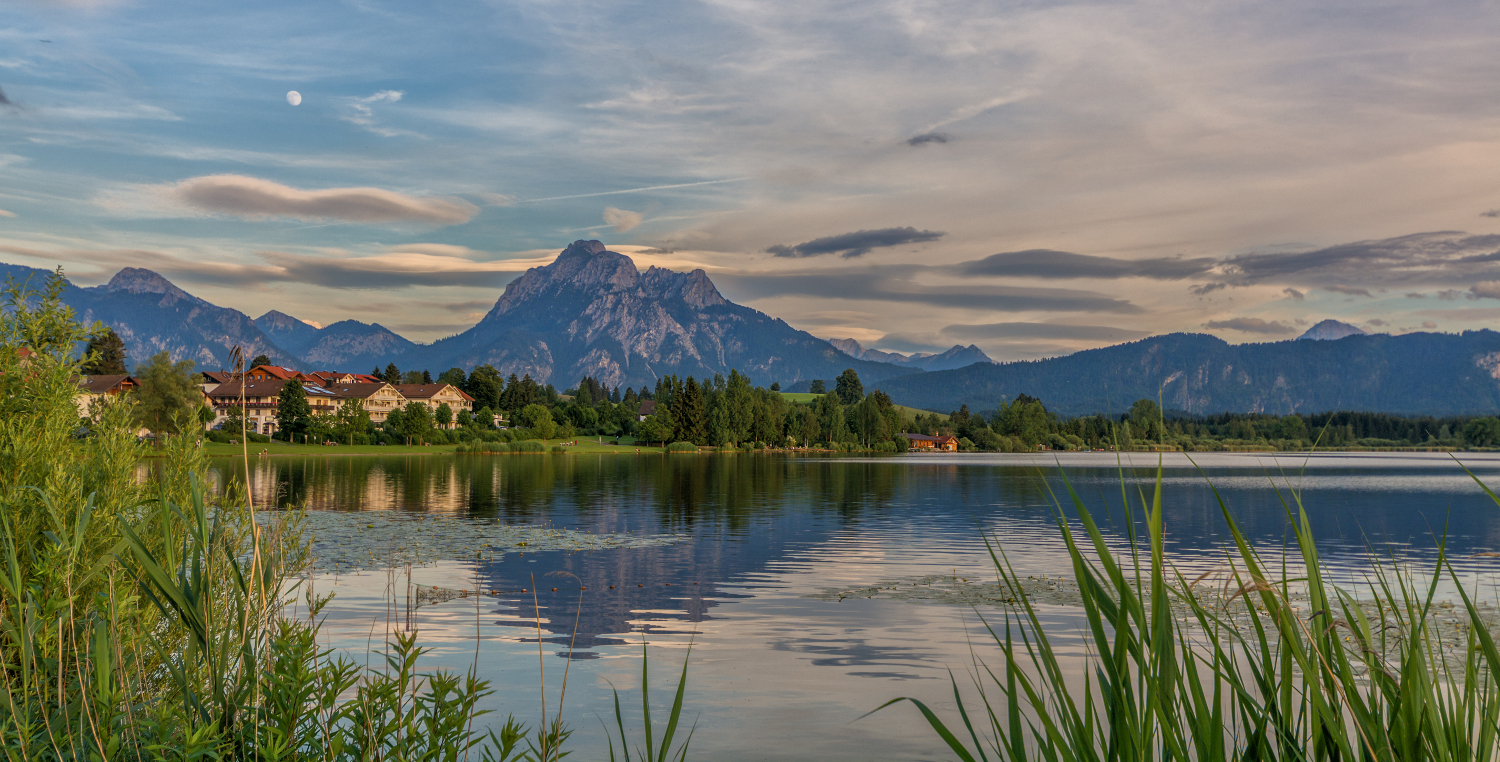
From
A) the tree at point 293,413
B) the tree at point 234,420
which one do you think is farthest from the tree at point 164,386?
the tree at point 293,413

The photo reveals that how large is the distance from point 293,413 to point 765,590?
123651mm

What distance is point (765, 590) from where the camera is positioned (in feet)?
72.8

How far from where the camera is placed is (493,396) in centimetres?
19862

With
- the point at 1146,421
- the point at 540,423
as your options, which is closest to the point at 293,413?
the point at 540,423

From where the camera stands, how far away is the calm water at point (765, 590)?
1226 centimetres

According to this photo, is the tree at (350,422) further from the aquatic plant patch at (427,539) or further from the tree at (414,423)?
the aquatic plant patch at (427,539)

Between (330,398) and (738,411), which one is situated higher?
(330,398)

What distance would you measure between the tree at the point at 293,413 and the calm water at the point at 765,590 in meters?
78.9

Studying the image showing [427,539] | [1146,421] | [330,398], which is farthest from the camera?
[330,398]

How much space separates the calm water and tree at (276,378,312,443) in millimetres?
78942

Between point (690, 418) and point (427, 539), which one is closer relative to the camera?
point (427, 539)

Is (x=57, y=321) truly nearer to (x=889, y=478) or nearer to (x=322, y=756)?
(x=322, y=756)

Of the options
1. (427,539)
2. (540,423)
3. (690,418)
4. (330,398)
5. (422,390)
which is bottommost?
(427,539)

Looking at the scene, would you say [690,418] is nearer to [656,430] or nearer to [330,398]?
[656,430]
